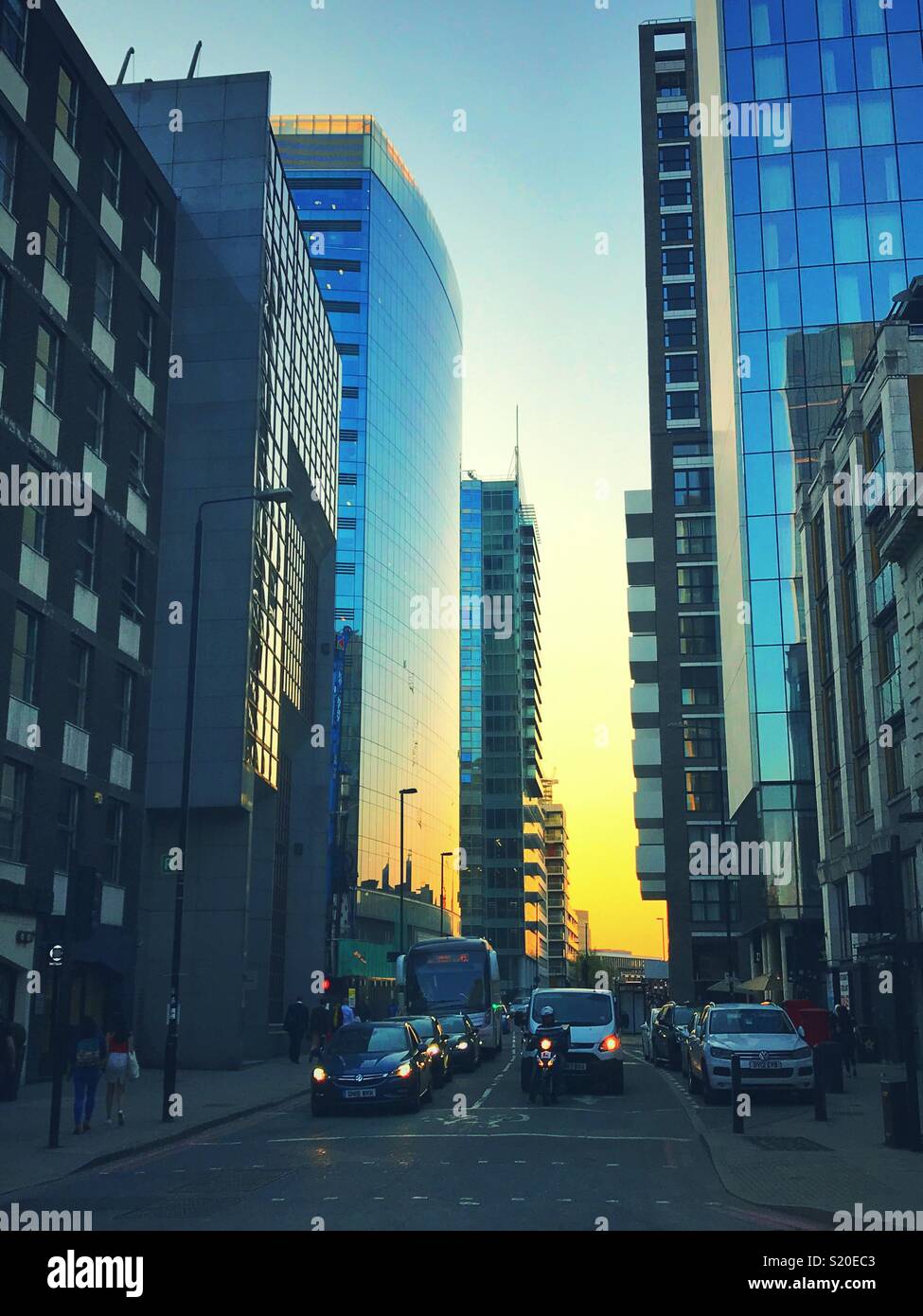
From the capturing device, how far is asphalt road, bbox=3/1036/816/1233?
A: 1109cm

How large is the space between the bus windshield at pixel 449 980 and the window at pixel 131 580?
12558 millimetres

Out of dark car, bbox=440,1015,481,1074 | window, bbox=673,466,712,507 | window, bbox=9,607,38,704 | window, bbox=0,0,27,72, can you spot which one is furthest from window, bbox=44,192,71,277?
window, bbox=673,466,712,507

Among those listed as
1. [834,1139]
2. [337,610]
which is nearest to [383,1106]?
[834,1139]

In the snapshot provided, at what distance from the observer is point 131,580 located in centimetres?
3466

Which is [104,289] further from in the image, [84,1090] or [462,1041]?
[84,1090]

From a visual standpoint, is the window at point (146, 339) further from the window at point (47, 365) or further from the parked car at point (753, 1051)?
the parked car at point (753, 1051)

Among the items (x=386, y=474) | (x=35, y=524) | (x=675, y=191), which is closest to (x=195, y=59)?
(x=35, y=524)

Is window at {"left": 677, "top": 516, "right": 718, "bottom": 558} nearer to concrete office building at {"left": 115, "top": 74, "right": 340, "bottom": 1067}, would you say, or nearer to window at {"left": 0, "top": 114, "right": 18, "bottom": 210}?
concrete office building at {"left": 115, "top": 74, "right": 340, "bottom": 1067}

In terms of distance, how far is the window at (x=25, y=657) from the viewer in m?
27.8

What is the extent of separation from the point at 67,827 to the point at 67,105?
16.5 metres

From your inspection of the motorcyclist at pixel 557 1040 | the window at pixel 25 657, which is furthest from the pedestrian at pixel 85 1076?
the window at pixel 25 657

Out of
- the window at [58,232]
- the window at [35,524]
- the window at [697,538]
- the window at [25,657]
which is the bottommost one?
the window at [25,657]
